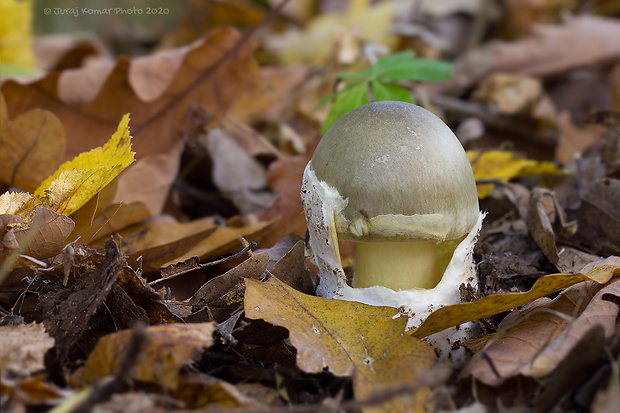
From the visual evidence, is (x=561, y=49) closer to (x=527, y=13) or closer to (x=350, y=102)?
(x=527, y=13)

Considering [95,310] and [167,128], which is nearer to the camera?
[95,310]

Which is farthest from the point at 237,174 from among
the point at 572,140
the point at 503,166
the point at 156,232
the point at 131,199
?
the point at 572,140

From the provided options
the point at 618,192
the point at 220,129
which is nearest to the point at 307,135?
the point at 220,129

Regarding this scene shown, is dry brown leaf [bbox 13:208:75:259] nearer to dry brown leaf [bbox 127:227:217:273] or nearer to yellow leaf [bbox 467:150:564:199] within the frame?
dry brown leaf [bbox 127:227:217:273]

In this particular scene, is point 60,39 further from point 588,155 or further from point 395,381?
point 395,381

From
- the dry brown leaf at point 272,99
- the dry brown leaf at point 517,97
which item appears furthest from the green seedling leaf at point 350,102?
the dry brown leaf at point 517,97

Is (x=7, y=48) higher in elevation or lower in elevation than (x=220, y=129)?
higher
